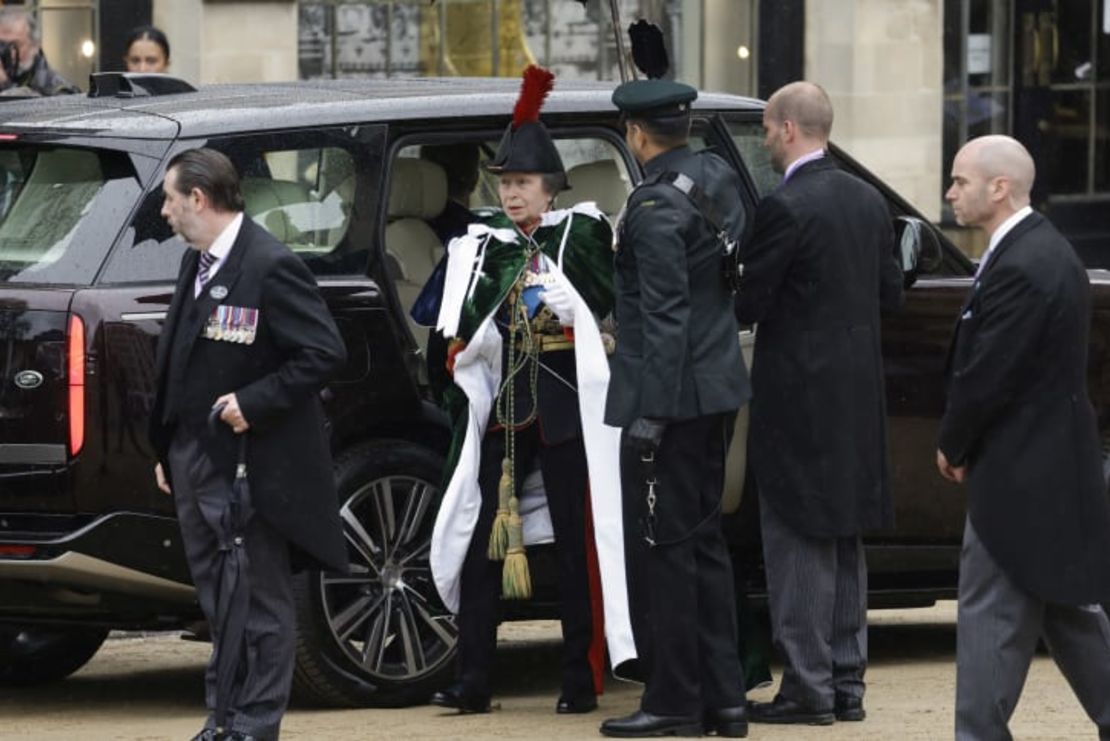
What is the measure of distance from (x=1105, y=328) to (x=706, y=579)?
2.18 meters

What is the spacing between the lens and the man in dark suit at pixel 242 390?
844 centimetres

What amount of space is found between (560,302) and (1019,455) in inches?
74.3

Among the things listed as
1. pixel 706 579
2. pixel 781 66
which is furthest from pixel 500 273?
pixel 781 66

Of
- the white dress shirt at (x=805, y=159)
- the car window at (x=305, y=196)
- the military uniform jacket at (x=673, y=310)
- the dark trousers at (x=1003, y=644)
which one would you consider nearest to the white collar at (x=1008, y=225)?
the dark trousers at (x=1003, y=644)

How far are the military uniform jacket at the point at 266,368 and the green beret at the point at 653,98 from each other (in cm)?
113

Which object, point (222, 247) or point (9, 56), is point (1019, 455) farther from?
point (9, 56)

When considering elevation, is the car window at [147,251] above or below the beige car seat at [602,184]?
below

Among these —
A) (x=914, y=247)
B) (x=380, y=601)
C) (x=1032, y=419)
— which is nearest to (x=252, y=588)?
(x=380, y=601)

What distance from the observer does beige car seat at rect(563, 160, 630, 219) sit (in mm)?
10312

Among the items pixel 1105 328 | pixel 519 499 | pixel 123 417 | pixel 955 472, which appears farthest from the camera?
pixel 1105 328

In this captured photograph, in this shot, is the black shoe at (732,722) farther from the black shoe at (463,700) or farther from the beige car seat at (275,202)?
the beige car seat at (275,202)

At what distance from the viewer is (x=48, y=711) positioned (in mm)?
9945

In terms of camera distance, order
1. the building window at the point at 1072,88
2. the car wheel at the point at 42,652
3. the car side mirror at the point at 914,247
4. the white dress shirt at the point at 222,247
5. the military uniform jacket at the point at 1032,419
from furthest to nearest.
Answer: the building window at the point at 1072,88 → the car wheel at the point at 42,652 → the car side mirror at the point at 914,247 → the white dress shirt at the point at 222,247 → the military uniform jacket at the point at 1032,419

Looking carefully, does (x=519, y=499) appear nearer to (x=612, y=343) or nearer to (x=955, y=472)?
(x=612, y=343)
